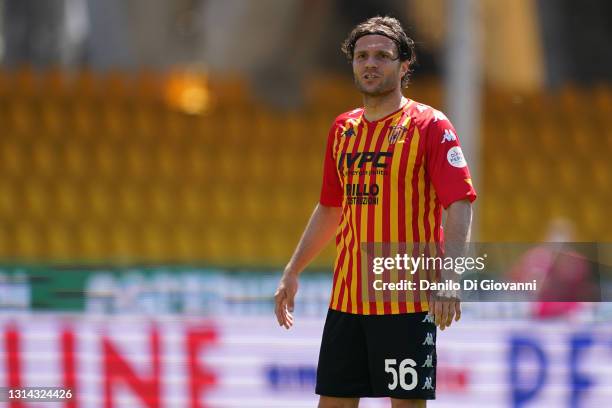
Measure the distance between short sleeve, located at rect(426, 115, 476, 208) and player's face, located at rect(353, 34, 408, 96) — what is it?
0.20 metres

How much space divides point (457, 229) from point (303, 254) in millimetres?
676

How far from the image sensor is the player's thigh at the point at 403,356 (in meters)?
3.37

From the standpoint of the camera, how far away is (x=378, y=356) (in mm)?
3424

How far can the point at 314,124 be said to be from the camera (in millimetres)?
12539

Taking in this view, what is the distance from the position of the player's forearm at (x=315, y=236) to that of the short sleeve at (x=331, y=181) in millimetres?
39

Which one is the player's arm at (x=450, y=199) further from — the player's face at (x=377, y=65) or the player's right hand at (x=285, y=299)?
the player's right hand at (x=285, y=299)

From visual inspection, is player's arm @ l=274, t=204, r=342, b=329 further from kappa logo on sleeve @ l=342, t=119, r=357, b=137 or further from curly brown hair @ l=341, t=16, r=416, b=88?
curly brown hair @ l=341, t=16, r=416, b=88

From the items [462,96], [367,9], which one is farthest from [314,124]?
[367,9]

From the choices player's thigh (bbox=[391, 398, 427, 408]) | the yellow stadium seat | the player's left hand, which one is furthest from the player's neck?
the yellow stadium seat

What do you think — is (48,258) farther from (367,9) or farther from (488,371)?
(367,9)

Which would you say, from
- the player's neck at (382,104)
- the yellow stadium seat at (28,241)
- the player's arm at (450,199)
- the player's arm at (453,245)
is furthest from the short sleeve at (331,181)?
the yellow stadium seat at (28,241)

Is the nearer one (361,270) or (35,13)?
(361,270)

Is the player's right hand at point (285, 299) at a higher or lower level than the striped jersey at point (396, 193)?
lower

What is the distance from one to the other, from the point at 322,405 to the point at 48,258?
→ 783 cm
